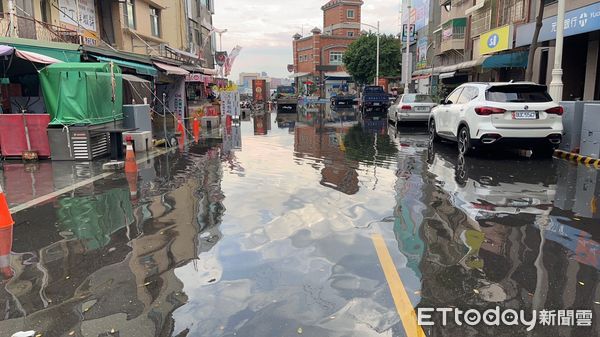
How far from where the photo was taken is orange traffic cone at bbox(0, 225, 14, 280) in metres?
4.70

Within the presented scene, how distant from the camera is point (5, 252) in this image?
5324mm

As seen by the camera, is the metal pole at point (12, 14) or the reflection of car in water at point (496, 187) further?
the metal pole at point (12, 14)

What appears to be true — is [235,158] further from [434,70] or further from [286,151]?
[434,70]

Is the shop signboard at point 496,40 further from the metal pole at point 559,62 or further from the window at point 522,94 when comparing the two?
the window at point 522,94

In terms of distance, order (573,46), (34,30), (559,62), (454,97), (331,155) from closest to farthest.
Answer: (331,155), (454,97), (559,62), (34,30), (573,46)

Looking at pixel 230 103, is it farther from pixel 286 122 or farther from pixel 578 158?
pixel 578 158

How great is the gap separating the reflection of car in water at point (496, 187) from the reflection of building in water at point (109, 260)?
12.3 feet

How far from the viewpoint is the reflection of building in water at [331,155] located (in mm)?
8828

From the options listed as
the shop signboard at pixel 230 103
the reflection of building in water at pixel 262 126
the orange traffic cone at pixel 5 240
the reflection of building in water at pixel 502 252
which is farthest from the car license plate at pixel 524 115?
the shop signboard at pixel 230 103

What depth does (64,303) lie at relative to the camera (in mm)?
4008

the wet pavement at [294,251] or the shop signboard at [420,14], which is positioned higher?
the shop signboard at [420,14]

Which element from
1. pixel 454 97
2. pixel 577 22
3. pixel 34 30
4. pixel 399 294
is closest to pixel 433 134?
pixel 454 97

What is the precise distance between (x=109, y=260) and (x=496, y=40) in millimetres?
25048

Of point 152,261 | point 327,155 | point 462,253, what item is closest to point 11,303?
point 152,261
